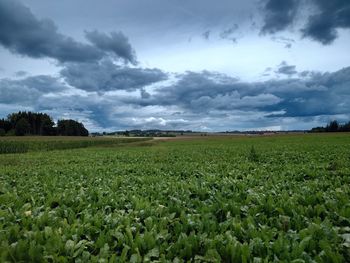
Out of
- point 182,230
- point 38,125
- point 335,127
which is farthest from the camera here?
point 38,125

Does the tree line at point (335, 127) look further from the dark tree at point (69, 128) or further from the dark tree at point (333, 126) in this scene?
the dark tree at point (69, 128)

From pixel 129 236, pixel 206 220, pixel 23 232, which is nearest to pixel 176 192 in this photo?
pixel 206 220

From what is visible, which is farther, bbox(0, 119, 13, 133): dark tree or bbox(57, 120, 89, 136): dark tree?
bbox(57, 120, 89, 136): dark tree

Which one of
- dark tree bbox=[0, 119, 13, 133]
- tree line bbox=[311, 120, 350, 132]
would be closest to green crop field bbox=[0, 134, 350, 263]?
tree line bbox=[311, 120, 350, 132]

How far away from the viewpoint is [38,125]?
142m

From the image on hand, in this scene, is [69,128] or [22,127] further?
[69,128]

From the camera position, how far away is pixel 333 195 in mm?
7086

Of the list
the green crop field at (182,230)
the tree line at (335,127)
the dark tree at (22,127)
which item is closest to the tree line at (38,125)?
the dark tree at (22,127)

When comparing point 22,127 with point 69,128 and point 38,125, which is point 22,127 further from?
point 69,128

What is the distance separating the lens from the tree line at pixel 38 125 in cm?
12850

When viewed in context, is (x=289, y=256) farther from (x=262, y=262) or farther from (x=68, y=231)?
(x=68, y=231)

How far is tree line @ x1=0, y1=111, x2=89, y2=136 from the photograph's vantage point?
128500 mm

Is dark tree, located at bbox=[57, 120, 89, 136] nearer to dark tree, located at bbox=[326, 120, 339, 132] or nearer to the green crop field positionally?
dark tree, located at bbox=[326, 120, 339, 132]

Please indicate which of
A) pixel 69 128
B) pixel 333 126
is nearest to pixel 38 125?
pixel 69 128
